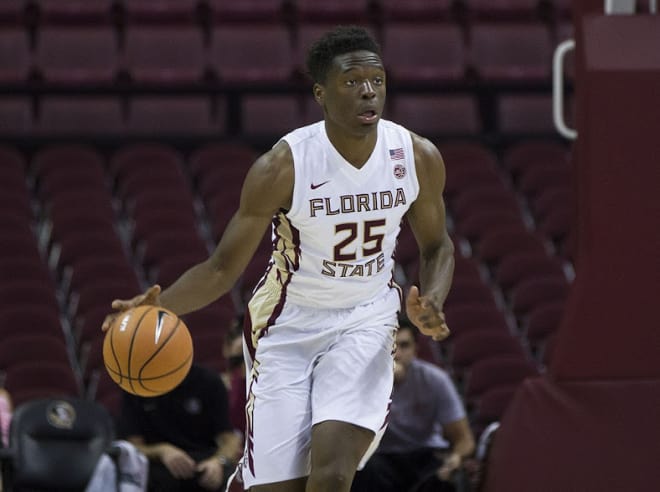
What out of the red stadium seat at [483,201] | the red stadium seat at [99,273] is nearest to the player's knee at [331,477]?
the red stadium seat at [99,273]

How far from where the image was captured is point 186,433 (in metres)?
6.23

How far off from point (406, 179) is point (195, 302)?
0.76 metres

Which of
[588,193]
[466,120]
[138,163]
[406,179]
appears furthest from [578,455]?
[466,120]

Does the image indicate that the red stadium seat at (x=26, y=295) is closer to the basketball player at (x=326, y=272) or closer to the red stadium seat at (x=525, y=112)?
the basketball player at (x=326, y=272)

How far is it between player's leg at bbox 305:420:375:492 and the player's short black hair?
1.05m

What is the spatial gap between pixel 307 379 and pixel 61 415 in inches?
109

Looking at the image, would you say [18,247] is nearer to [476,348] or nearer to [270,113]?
[476,348]

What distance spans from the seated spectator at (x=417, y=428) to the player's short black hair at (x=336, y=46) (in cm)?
253

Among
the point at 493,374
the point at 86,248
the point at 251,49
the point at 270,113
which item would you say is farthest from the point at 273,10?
the point at 493,374

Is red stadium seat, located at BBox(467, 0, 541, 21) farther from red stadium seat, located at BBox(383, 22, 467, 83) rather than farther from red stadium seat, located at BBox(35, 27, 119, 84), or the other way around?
red stadium seat, located at BBox(35, 27, 119, 84)

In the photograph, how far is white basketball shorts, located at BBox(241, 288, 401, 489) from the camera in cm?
385

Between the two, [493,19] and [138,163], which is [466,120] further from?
[138,163]

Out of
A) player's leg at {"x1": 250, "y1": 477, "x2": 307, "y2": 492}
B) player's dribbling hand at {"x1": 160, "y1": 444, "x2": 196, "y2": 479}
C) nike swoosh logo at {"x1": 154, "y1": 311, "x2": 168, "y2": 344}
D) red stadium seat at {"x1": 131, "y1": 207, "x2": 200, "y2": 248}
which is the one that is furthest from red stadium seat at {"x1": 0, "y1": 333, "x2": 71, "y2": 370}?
player's leg at {"x1": 250, "y1": 477, "x2": 307, "y2": 492}

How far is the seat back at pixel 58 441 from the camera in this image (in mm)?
6238
